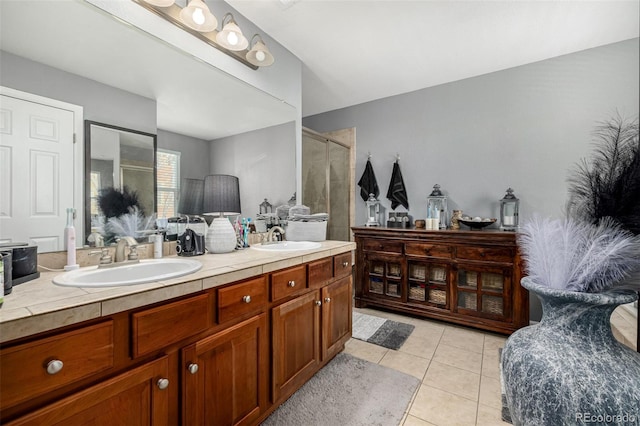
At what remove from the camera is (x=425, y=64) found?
2.67 meters

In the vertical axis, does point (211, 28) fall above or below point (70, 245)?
above

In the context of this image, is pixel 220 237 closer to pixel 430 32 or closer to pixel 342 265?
pixel 342 265

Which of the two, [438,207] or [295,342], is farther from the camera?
[438,207]

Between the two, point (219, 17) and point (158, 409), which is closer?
point (158, 409)

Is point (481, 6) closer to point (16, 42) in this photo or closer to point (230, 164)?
point (230, 164)

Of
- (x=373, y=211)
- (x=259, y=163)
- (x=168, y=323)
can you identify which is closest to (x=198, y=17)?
(x=259, y=163)

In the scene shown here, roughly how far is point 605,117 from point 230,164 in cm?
316

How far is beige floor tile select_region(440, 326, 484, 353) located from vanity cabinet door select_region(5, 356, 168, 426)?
2.24 meters

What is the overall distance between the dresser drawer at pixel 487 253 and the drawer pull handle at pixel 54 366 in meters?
2.75

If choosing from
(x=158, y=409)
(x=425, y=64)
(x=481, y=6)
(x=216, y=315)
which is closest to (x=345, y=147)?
(x=425, y=64)

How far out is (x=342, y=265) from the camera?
2010 millimetres

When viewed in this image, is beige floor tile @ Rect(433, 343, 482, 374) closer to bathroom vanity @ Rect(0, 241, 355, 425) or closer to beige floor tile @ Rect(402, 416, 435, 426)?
beige floor tile @ Rect(402, 416, 435, 426)

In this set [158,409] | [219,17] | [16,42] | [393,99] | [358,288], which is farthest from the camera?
[393,99]

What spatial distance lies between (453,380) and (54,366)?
2.10 m
